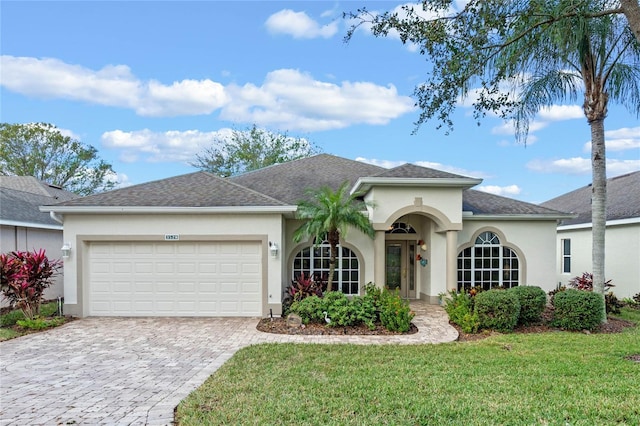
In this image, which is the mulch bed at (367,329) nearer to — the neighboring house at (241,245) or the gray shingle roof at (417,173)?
the neighboring house at (241,245)

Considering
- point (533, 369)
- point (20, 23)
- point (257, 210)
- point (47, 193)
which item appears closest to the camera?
point (533, 369)

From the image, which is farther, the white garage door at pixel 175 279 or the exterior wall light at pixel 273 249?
the white garage door at pixel 175 279

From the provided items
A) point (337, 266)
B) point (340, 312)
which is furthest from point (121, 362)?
point (337, 266)

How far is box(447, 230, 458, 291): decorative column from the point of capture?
13.5 meters

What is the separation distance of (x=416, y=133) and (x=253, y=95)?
74.0 feet

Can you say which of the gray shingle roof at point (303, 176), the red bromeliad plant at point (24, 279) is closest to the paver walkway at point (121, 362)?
the red bromeliad plant at point (24, 279)

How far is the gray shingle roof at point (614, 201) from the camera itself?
1678cm

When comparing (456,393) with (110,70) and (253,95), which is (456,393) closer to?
(110,70)

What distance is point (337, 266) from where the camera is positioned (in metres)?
14.6

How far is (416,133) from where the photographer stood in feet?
29.0

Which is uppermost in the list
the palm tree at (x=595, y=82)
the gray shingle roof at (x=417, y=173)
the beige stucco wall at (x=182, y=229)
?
the palm tree at (x=595, y=82)

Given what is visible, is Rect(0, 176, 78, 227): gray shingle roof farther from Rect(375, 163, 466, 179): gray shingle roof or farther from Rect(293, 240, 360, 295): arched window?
Rect(375, 163, 466, 179): gray shingle roof

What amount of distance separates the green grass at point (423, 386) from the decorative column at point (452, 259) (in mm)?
4860

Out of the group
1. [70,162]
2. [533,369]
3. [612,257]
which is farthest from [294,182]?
[70,162]
